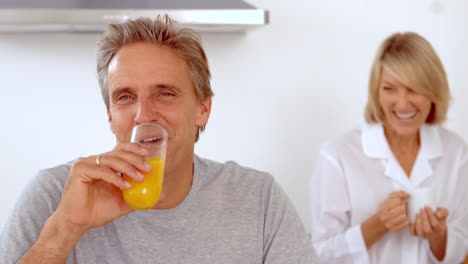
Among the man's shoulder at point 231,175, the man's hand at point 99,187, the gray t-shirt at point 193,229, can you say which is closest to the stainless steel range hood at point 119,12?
the man's shoulder at point 231,175

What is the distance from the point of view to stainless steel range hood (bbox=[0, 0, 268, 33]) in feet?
7.14

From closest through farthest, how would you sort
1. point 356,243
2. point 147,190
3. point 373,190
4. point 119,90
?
1. point 147,190
2. point 119,90
3. point 356,243
4. point 373,190

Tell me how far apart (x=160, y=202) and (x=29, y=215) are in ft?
0.88

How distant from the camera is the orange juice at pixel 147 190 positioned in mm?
1218

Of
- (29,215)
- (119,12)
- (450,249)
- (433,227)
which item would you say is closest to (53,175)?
(29,215)

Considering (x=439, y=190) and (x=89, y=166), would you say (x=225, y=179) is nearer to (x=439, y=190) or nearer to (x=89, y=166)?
(x=89, y=166)

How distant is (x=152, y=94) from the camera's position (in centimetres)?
143

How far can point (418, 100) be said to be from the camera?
240 centimetres

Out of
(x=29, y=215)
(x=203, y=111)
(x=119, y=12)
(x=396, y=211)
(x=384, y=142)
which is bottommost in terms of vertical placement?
(x=396, y=211)

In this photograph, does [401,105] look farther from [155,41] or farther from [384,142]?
[155,41]

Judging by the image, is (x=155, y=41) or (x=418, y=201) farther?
(x=418, y=201)

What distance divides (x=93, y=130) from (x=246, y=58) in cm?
64

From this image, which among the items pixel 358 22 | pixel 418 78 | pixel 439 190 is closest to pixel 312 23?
pixel 358 22

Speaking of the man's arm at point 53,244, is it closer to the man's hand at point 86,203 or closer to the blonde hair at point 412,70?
the man's hand at point 86,203
